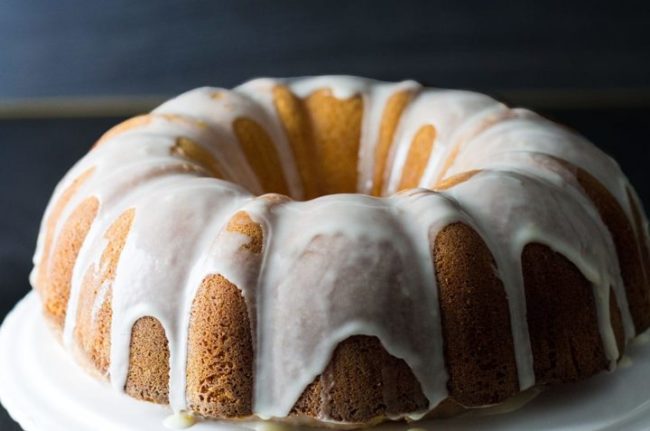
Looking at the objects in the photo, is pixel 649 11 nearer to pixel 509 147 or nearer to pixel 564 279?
pixel 509 147

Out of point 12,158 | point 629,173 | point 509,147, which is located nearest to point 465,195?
point 509,147

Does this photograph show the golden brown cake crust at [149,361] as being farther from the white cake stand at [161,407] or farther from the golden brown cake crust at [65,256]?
the golden brown cake crust at [65,256]

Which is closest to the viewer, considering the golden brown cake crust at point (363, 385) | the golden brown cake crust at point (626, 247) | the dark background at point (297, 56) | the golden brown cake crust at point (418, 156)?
the golden brown cake crust at point (363, 385)

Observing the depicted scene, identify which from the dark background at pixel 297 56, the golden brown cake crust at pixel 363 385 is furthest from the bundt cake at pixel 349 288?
the dark background at pixel 297 56

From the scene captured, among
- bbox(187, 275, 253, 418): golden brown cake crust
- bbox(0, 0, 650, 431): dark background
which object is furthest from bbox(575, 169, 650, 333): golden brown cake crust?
bbox(0, 0, 650, 431): dark background

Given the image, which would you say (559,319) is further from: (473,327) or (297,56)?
(297,56)
